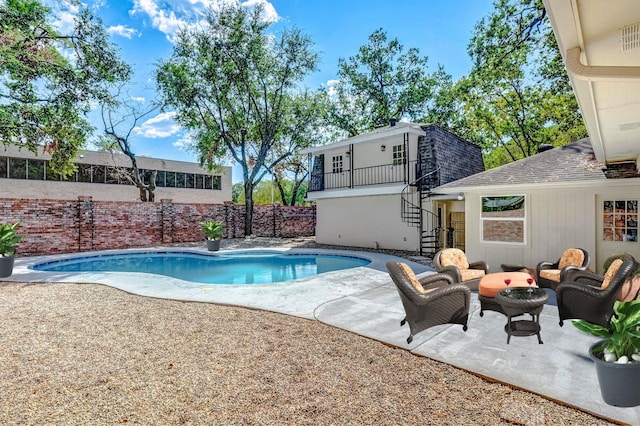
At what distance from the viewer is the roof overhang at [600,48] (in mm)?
2170

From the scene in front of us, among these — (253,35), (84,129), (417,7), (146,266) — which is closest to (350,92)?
(253,35)

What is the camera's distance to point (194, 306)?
6320 millimetres

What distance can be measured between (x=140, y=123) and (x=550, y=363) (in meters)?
24.1

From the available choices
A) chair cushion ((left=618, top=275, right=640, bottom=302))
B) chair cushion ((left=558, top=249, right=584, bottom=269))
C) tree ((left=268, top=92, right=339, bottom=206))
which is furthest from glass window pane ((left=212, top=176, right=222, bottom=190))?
chair cushion ((left=618, top=275, right=640, bottom=302))

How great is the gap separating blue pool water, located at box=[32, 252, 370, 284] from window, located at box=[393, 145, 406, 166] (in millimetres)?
5134

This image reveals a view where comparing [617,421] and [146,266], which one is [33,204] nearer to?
[146,266]

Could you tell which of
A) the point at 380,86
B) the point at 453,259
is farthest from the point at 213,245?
the point at 380,86

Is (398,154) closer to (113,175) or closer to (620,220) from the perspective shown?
(620,220)

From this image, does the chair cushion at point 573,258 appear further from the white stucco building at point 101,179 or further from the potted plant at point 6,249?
the white stucco building at point 101,179

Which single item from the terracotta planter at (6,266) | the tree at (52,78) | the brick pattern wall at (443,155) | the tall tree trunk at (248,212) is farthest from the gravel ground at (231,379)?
the tall tree trunk at (248,212)

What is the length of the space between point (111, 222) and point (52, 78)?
6.65 meters

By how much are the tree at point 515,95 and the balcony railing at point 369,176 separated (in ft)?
18.7

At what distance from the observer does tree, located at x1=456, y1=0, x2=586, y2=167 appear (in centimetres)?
1526

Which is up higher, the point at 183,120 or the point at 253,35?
the point at 253,35
